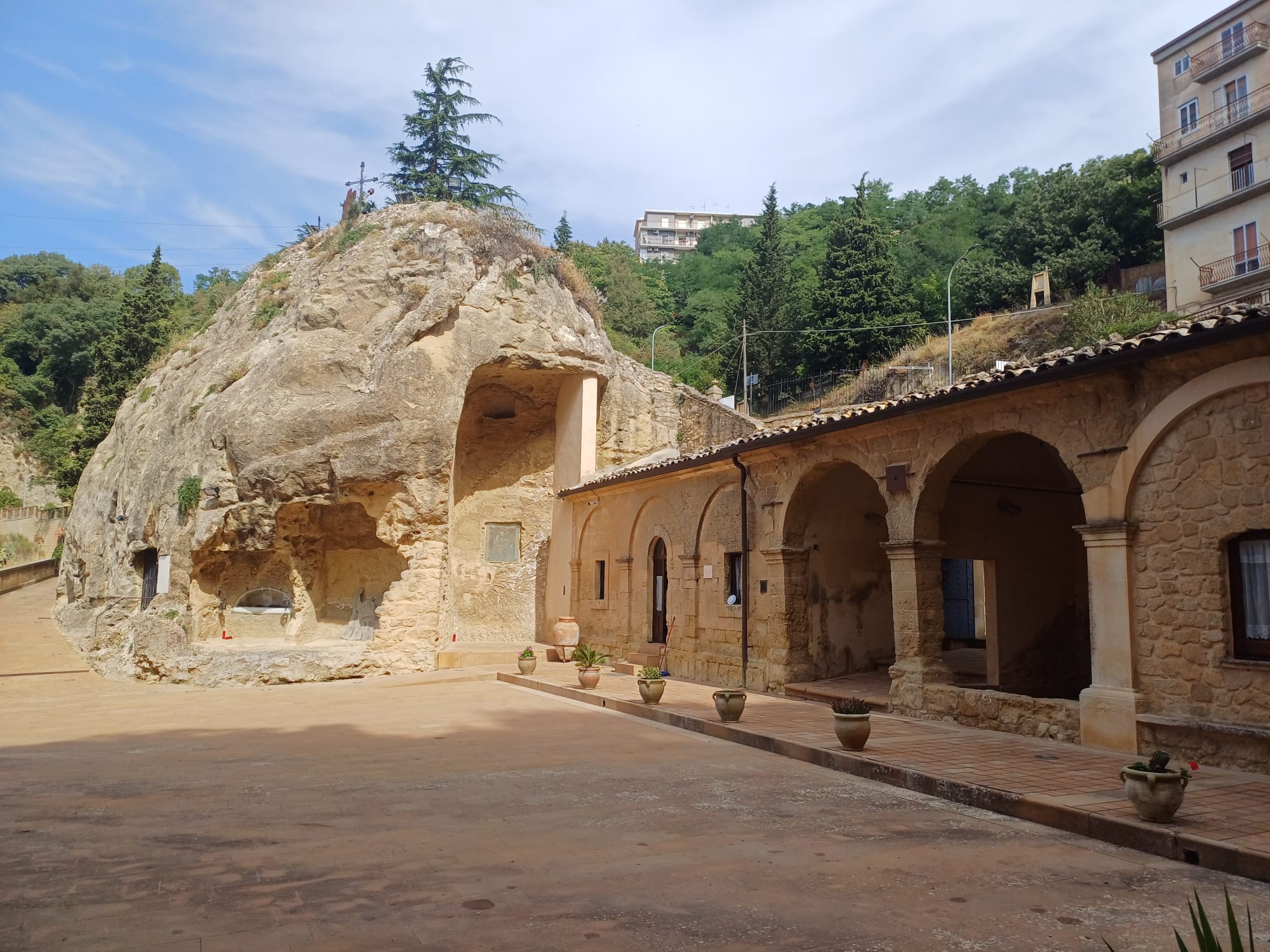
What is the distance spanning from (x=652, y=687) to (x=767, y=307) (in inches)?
1237

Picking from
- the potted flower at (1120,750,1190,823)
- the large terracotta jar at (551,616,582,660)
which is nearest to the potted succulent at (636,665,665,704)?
the potted flower at (1120,750,1190,823)

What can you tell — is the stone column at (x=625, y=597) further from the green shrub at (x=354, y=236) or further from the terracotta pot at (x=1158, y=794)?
the terracotta pot at (x=1158, y=794)

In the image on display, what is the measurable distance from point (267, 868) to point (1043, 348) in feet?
119

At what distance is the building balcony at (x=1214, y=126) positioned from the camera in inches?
1265

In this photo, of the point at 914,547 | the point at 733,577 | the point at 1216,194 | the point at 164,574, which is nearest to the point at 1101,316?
the point at 1216,194

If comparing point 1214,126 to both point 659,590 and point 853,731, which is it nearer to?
point 659,590

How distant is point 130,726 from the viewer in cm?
1339

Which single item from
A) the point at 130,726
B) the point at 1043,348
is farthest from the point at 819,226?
the point at 130,726

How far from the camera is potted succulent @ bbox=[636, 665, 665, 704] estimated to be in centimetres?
1361

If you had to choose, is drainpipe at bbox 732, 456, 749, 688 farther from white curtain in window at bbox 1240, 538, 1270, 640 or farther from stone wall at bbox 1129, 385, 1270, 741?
white curtain in window at bbox 1240, 538, 1270, 640

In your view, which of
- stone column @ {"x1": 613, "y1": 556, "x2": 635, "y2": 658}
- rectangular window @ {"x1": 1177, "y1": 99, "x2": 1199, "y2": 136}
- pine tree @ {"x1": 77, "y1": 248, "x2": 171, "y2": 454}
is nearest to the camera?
stone column @ {"x1": 613, "y1": 556, "x2": 635, "y2": 658}

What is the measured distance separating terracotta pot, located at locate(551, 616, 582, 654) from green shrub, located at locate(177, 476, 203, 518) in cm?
952

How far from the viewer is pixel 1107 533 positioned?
9.66 metres

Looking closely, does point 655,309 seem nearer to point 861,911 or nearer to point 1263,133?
point 1263,133
